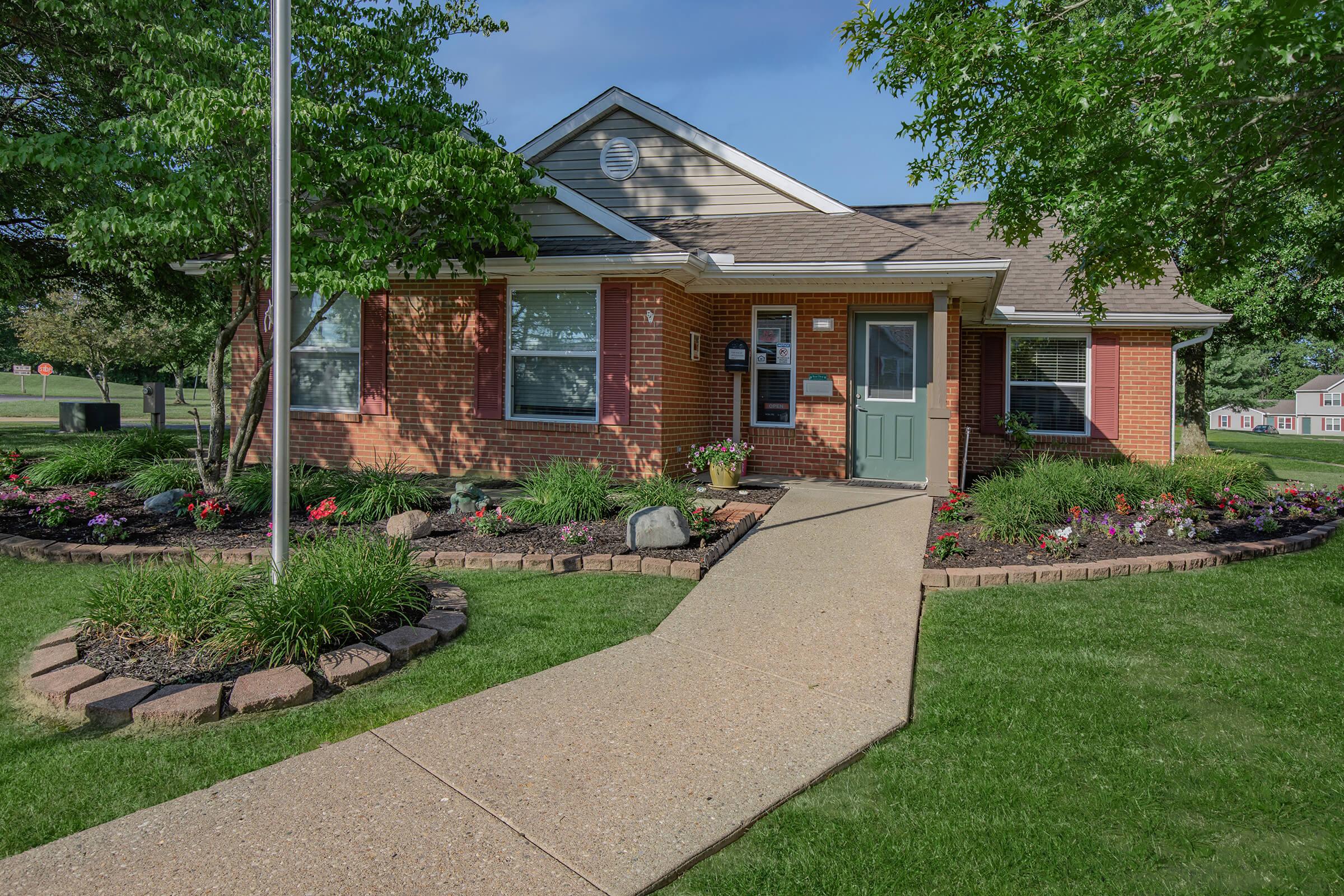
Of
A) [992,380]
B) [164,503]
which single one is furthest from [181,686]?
[992,380]

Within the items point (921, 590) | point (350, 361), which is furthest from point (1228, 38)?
point (350, 361)

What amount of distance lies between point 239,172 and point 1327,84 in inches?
332

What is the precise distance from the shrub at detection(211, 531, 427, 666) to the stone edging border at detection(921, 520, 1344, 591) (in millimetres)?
3703

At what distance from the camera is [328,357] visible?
10.9m

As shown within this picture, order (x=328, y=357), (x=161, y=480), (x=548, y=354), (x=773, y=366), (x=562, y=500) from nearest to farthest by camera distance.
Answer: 1. (x=562, y=500)
2. (x=161, y=480)
3. (x=548, y=354)
4. (x=773, y=366)
5. (x=328, y=357)

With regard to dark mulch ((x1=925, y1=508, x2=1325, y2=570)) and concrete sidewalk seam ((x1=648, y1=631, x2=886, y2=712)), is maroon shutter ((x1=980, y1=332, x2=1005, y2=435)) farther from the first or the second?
concrete sidewalk seam ((x1=648, y1=631, x2=886, y2=712))

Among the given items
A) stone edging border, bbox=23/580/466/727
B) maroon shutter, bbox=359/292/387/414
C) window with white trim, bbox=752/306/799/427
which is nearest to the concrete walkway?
stone edging border, bbox=23/580/466/727

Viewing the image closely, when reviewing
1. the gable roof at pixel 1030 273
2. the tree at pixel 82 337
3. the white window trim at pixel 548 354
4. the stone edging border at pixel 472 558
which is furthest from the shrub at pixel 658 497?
the tree at pixel 82 337

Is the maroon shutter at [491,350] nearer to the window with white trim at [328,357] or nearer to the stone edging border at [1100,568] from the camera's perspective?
the window with white trim at [328,357]

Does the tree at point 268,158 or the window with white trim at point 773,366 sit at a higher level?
the tree at point 268,158

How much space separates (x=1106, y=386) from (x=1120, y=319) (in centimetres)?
103

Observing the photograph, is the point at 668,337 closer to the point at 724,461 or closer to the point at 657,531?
the point at 724,461

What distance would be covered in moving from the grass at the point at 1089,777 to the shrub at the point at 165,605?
3.05 m

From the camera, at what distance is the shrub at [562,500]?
7.30 m
